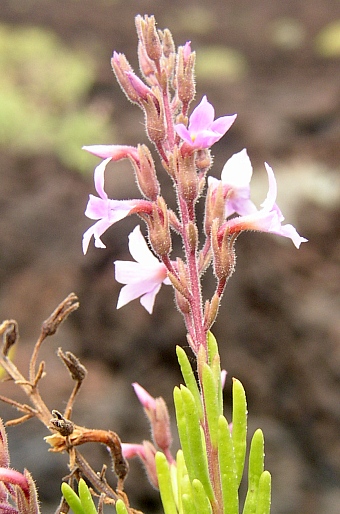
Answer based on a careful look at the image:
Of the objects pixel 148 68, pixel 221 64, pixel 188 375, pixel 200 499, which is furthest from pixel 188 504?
pixel 221 64

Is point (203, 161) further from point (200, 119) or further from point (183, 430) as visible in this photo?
point (183, 430)

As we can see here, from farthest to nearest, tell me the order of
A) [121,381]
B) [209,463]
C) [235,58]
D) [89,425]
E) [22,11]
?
[22,11], [235,58], [121,381], [89,425], [209,463]

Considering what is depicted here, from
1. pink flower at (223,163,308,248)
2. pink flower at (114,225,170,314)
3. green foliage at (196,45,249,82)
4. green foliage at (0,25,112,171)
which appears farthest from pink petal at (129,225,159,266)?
green foliage at (196,45,249,82)

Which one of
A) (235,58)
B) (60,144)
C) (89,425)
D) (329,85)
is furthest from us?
(235,58)

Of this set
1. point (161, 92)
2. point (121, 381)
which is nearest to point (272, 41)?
point (121, 381)

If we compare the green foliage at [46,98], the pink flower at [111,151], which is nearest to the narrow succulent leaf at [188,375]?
the pink flower at [111,151]

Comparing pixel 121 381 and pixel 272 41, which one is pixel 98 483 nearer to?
pixel 121 381
